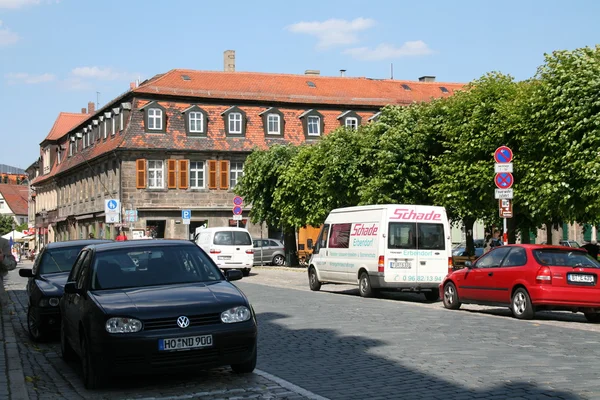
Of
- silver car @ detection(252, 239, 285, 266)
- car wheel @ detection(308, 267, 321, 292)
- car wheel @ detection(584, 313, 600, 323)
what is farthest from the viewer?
silver car @ detection(252, 239, 285, 266)

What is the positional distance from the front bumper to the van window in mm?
15553

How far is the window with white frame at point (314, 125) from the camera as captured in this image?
2616 inches

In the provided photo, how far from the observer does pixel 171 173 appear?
6316cm

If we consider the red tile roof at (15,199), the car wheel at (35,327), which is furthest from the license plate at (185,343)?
the red tile roof at (15,199)

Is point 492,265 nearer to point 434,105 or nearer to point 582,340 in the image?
point 582,340

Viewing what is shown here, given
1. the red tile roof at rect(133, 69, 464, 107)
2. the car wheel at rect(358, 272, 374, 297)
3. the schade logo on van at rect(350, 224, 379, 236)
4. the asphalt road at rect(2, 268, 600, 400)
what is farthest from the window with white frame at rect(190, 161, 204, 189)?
the asphalt road at rect(2, 268, 600, 400)

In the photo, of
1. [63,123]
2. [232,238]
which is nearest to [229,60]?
[63,123]

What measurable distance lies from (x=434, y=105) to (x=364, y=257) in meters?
15.3

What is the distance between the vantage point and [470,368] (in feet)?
34.1

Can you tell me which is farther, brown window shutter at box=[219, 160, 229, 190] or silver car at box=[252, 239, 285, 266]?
brown window shutter at box=[219, 160, 229, 190]

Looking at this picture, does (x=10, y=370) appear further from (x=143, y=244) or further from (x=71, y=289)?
(x=143, y=244)

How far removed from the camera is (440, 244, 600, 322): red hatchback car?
16.9 metres

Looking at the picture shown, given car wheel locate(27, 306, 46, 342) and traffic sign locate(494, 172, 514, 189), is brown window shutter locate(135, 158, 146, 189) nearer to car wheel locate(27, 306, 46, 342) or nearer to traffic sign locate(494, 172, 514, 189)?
traffic sign locate(494, 172, 514, 189)

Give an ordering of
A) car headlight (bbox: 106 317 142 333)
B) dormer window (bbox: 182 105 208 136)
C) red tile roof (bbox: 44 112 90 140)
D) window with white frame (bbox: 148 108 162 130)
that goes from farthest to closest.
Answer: red tile roof (bbox: 44 112 90 140)
dormer window (bbox: 182 105 208 136)
window with white frame (bbox: 148 108 162 130)
car headlight (bbox: 106 317 142 333)
